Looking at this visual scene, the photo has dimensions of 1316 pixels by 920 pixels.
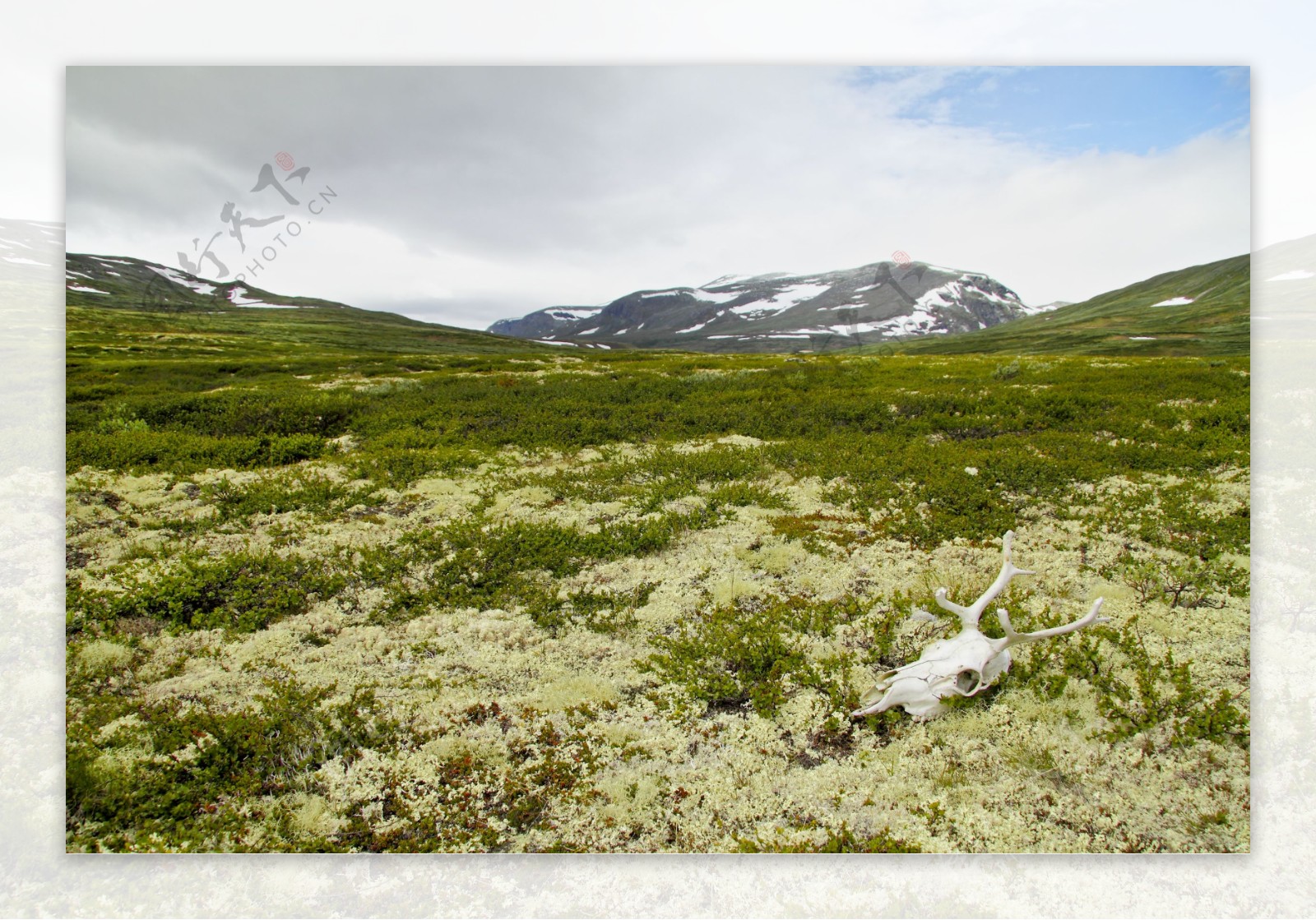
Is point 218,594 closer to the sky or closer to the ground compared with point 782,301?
closer to the ground

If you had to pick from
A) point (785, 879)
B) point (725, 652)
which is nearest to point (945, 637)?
point (725, 652)

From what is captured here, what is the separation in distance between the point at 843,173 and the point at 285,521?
9050mm

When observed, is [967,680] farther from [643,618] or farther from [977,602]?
[643,618]

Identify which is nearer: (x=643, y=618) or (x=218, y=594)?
(x=643, y=618)

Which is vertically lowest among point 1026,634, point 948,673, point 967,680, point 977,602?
point 967,680

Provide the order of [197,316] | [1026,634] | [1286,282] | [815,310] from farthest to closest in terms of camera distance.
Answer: [815,310] → [197,316] → [1286,282] → [1026,634]

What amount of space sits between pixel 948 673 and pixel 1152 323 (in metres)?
15.1

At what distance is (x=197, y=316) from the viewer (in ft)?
31.3

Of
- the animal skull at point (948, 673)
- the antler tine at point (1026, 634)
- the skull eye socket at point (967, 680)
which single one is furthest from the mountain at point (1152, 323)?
the skull eye socket at point (967, 680)

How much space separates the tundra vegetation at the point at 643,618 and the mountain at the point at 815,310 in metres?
2.14

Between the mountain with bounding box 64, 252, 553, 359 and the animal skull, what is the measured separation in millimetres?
8395

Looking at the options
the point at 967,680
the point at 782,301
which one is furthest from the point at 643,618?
the point at 782,301

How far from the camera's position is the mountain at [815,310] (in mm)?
10055

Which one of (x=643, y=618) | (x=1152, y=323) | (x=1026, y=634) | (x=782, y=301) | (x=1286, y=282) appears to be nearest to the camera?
(x=1026, y=634)
